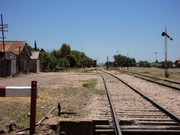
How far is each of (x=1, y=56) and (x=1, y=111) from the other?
25.3 m

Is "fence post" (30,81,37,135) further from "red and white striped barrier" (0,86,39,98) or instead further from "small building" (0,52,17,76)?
"small building" (0,52,17,76)

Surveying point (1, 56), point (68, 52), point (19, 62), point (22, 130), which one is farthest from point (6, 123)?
point (68, 52)

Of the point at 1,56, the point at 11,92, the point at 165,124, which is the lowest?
the point at 165,124

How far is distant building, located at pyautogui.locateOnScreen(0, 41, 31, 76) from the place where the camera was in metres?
31.3

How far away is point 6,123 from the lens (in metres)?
5.70

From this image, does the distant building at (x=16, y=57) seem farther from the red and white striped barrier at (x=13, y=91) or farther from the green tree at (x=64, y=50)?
the green tree at (x=64, y=50)

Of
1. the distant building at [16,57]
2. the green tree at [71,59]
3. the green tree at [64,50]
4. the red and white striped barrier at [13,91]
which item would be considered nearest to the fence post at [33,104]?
the red and white striped barrier at [13,91]

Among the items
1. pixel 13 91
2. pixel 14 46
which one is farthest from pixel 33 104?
pixel 14 46

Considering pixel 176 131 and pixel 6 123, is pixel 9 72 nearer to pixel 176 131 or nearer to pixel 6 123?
pixel 6 123

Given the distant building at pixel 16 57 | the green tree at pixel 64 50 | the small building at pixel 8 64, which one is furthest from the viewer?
the green tree at pixel 64 50

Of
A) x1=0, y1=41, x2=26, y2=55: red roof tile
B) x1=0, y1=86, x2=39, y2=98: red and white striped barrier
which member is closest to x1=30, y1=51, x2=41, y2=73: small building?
x1=0, y1=41, x2=26, y2=55: red roof tile

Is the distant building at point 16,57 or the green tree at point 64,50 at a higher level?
the green tree at point 64,50

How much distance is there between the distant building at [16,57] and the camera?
1232 inches

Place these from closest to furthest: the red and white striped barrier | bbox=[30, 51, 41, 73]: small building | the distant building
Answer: the red and white striped barrier
the distant building
bbox=[30, 51, 41, 73]: small building
